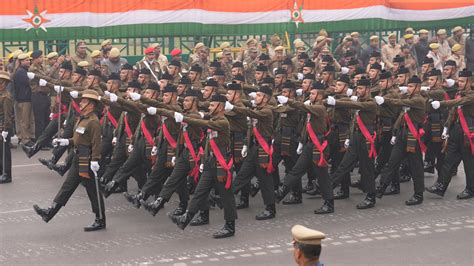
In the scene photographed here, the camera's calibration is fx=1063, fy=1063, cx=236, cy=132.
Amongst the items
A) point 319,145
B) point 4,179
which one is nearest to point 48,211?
point 4,179

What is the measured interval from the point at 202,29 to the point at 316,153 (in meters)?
10.6

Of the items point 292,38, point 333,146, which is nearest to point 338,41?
point 292,38

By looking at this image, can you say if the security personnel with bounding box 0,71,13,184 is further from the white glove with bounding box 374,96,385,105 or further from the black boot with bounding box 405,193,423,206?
the black boot with bounding box 405,193,423,206

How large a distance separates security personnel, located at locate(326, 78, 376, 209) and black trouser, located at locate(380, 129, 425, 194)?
225 mm

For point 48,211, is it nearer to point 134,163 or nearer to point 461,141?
point 134,163

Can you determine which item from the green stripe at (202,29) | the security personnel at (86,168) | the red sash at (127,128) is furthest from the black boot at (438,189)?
the green stripe at (202,29)

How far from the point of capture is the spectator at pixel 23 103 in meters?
19.5

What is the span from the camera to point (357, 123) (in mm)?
14461

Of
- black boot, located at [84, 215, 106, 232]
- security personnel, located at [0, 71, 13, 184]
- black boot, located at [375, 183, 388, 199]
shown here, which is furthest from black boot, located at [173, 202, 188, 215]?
security personnel, located at [0, 71, 13, 184]

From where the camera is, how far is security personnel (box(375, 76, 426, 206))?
14453mm

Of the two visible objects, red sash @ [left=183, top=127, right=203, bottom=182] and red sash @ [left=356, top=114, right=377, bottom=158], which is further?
red sash @ [left=356, top=114, right=377, bottom=158]

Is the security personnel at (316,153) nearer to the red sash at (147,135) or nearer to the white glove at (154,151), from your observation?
the white glove at (154,151)

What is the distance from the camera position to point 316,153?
549 inches

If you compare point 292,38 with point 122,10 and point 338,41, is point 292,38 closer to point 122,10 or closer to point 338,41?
point 338,41
